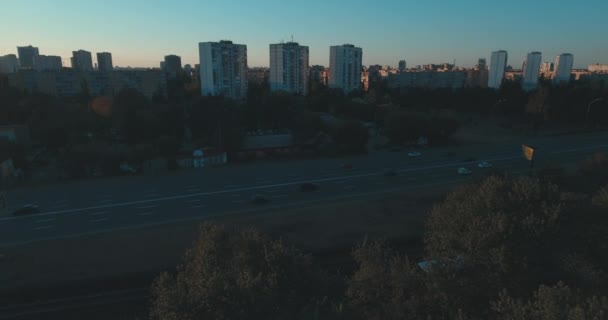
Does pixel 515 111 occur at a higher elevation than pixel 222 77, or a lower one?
lower

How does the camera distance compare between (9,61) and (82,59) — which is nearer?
(82,59)

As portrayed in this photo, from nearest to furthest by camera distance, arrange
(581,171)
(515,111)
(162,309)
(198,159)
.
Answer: (162,309), (581,171), (198,159), (515,111)

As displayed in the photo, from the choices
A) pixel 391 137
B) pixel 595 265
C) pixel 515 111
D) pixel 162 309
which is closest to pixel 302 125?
pixel 391 137

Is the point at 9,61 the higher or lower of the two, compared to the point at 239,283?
higher

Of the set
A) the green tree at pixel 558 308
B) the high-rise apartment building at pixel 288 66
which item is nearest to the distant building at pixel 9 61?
the high-rise apartment building at pixel 288 66

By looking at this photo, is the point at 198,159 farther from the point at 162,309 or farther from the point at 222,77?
the point at 222,77

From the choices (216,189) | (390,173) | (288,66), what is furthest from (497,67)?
(216,189)

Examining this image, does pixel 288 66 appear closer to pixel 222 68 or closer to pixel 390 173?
pixel 222 68
